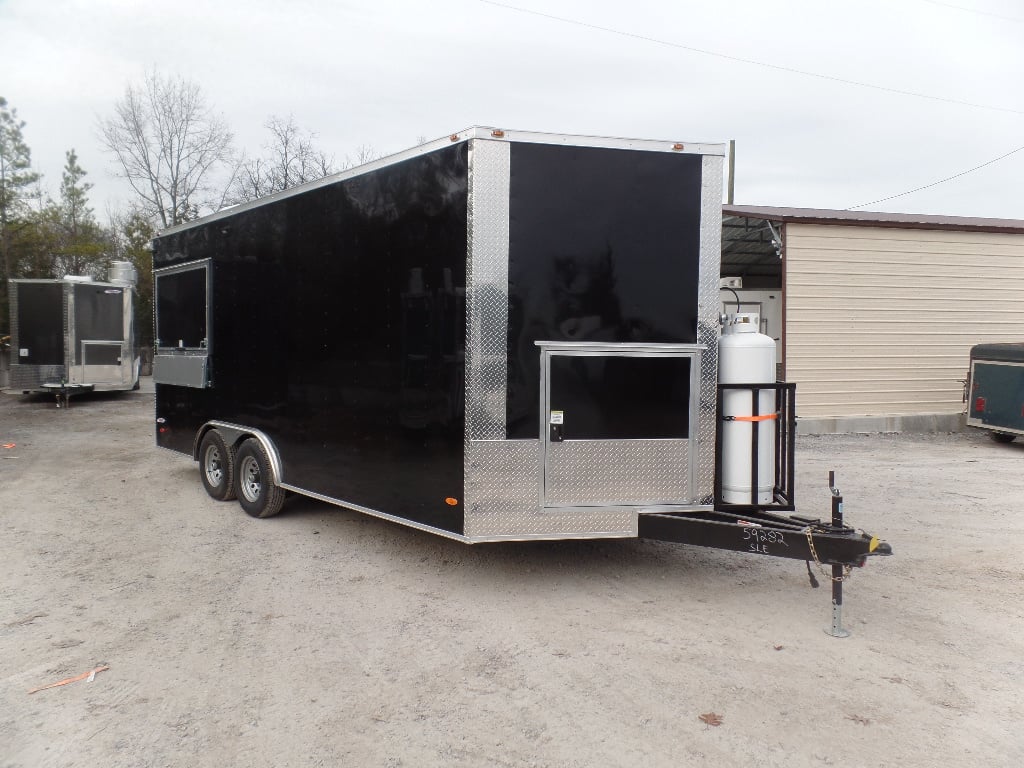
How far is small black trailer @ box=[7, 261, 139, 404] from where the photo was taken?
1712cm

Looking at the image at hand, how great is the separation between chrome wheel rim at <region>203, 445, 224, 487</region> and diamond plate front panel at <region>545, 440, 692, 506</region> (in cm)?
455

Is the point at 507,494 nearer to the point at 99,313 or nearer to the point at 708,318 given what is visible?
the point at 708,318

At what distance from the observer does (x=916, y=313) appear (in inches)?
543

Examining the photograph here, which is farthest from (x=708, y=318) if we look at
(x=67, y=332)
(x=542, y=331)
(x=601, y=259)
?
(x=67, y=332)

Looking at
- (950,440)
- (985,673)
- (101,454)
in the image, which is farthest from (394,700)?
(950,440)

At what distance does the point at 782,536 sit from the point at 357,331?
3.30 meters

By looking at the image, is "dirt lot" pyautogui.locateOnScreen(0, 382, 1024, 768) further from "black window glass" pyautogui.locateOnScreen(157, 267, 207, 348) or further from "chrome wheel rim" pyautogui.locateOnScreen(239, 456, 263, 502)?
"black window glass" pyautogui.locateOnScreen(157, 267, 207, 348)

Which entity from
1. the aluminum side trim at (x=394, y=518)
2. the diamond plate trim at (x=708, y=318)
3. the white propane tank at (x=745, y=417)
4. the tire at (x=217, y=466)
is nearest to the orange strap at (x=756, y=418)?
the white propane tank at (x=745, y=417)

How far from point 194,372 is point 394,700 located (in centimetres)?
528

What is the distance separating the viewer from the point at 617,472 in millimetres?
4777

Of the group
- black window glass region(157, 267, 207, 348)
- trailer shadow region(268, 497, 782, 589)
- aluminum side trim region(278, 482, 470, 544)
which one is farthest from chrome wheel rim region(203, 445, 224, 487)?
trailer shadow region(268, 497, 782, 589)

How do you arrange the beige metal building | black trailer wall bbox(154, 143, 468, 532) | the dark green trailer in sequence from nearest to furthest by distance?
black trailer wall bbox(154, 143, 468, 532), the dark green trailer, the beige metal building

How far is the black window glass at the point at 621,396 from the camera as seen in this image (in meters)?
4.68

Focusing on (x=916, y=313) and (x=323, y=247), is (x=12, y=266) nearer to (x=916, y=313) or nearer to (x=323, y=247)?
(x=323, y=247)
